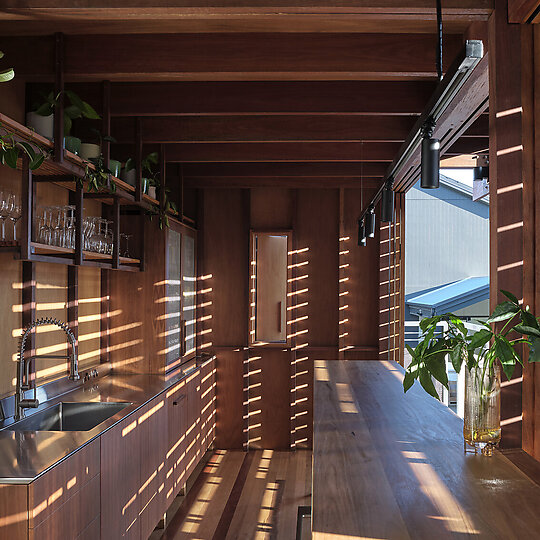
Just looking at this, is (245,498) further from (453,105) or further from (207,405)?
(453,105)

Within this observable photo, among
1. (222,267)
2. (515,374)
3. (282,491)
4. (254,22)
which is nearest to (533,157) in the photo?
(515,374)

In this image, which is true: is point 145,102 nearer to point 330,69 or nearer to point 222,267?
point 330,69

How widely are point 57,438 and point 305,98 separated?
2.33 metres

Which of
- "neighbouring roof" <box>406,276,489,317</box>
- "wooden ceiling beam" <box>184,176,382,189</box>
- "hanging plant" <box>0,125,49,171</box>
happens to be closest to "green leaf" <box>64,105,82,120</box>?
"hanging plant" <box>0,125,49,171</box>

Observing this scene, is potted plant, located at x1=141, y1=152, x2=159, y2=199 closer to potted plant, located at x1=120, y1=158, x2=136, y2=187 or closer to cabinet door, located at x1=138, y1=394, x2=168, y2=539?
potted plant, located at x1=120, y1=158, x2=136, y2=187

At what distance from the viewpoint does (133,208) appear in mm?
4996

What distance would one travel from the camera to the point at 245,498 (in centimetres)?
500

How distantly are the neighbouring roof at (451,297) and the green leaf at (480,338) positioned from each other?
1858 mm

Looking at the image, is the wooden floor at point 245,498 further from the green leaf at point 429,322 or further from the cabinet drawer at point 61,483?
the green leaf at point 429,322

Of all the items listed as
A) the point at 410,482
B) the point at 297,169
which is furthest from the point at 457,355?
the point at 297,169

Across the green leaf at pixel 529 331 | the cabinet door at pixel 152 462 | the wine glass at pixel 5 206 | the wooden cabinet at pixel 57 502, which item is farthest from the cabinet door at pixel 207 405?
the green leaf at pixel 529 331

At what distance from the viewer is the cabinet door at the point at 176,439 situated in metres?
4.52

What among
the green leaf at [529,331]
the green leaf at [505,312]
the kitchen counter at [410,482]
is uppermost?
the green leaf at [505,312]

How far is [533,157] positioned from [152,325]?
3490 millimetres
